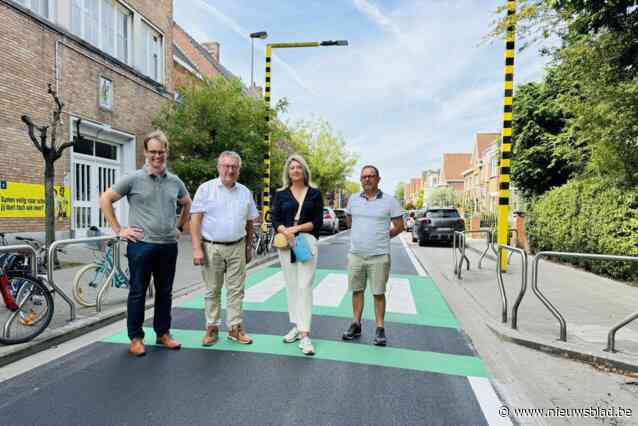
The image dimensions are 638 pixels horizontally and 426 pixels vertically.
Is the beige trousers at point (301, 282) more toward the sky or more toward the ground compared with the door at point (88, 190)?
more toward the ground

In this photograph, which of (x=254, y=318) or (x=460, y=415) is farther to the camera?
(x=254, y=318)

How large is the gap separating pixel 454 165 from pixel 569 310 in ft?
Answer: 246

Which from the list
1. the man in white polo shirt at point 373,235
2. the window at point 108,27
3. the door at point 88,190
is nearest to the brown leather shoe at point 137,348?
the man in white polo shirt at point 373,235

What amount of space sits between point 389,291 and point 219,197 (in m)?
4.32

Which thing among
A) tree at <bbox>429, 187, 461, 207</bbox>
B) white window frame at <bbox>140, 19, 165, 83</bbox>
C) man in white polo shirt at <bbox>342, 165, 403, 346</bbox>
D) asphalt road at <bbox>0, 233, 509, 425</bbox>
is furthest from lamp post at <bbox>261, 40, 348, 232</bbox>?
tree at <bbox>429, 187, 461, 207</bbox>

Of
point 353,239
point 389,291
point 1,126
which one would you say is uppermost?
Result: point 1,126

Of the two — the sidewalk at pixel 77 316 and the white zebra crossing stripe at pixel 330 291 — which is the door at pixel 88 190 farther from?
the white zebra crossing stripe at pixel 330 291

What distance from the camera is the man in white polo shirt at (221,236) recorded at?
427 centimetres

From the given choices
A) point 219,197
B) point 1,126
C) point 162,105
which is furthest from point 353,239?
point 162,105

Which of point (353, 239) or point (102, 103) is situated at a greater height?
point (102, 103)

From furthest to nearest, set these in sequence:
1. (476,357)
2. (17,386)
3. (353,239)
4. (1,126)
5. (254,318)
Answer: (1,126)
(254,318)
(353,239)
(476,357)
(17,386)

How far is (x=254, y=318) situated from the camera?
219 inches

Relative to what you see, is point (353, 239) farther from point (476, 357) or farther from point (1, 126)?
point (1, 126)

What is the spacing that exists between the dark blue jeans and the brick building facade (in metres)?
7.97
